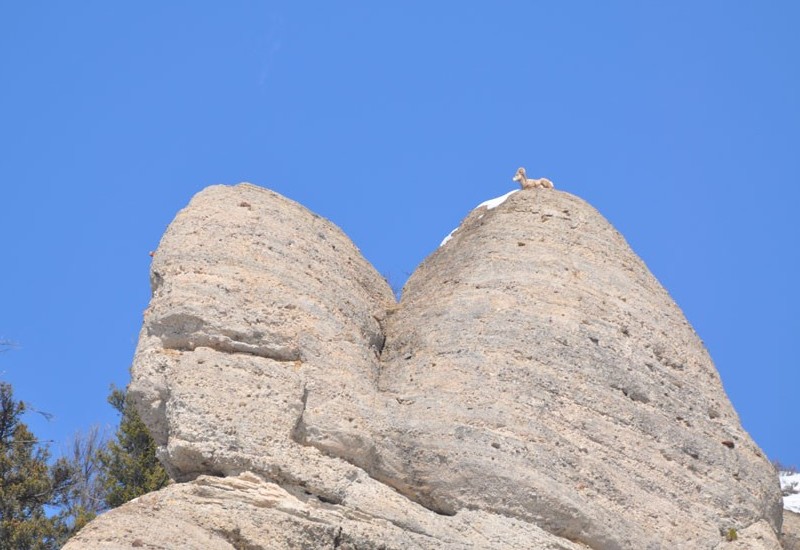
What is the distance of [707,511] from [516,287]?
2.93 m

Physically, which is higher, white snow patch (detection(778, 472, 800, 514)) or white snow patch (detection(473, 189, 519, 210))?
white snow patch (detection(778, 472, 800, 514))

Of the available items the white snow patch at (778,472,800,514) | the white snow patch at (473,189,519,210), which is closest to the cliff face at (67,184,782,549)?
the white snow patch at (473,189,519,210)

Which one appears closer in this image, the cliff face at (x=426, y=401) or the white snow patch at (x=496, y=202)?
the cliff face at (x=426, y=401)

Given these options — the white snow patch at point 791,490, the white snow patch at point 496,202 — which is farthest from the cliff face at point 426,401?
the white snow patch at point 791,490

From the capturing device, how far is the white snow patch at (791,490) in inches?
971

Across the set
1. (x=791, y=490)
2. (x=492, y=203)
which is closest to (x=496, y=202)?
(x=492, y=203)

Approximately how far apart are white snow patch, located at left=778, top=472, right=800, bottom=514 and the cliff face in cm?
790

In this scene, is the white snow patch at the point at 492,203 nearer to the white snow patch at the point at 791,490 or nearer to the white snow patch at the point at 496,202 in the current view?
the white snow patch at the point at 496,202

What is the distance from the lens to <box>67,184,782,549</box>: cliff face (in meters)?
13.3

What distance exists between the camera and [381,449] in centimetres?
1414

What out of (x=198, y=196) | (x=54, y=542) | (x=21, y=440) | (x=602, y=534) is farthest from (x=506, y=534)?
(x=21, y=440)

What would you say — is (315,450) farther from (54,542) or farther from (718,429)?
(54,542)

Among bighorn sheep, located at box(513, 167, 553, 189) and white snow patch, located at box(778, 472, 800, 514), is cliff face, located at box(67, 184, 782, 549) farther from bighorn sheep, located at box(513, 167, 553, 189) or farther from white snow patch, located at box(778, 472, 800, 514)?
white snow patch, located at box(778, 472, 800, 514)

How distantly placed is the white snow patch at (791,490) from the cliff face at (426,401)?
7.90 meters
